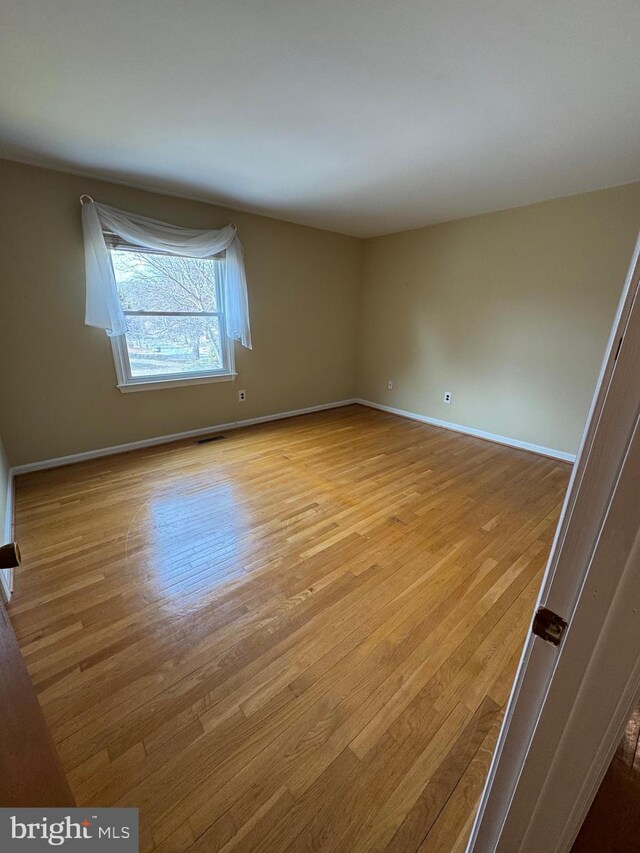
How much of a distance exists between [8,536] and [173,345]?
204 centimetres

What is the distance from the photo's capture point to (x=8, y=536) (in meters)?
1.97

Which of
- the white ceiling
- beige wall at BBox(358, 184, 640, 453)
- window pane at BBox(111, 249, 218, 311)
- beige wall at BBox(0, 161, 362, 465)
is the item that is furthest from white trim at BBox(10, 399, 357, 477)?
the white ceiling

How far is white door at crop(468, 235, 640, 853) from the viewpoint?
1.24 ft

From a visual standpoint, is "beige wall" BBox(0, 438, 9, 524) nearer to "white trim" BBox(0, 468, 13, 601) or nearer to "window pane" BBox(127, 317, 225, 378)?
"white trim" BBox(0, 468, 13, 601)

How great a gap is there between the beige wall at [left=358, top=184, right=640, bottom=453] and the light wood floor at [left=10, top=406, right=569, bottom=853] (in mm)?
1100

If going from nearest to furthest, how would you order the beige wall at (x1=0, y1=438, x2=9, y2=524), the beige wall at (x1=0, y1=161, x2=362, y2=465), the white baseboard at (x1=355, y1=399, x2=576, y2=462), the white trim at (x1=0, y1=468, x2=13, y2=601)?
the white trim at (x1=0, y1=468, x2=13, y2=601), the beige wall at (x1=0, y1=438, x2=9, y2=524), the beige wall at (x1=0, y1=161, x2=362, y2=465), the white baseboard at (x1=355, y1=399, x2=576, y2=462)

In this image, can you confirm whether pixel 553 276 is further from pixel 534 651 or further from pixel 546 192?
pixel 534 651

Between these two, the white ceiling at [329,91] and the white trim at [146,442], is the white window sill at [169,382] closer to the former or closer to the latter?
the white trim at [146,442]

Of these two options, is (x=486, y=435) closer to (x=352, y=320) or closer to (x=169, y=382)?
(x=352, y=320)

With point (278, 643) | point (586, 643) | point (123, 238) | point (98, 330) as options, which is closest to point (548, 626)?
point (586, 643)

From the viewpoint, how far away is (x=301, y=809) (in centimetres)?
94

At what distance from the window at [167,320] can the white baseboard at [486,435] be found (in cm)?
232

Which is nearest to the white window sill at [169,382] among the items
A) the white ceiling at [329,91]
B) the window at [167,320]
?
the window at [167,320]

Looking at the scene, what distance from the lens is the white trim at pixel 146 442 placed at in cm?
282
